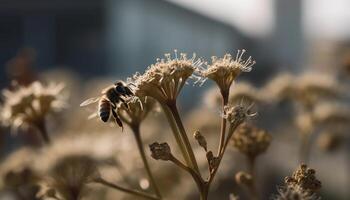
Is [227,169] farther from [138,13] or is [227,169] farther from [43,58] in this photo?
[138,13]

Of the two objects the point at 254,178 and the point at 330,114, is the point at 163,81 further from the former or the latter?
the point at 330,114

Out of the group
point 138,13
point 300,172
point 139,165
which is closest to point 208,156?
point 300,172

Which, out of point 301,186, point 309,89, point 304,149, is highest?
point 301,186

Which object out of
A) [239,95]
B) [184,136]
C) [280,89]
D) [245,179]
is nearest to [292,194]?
[184,136]

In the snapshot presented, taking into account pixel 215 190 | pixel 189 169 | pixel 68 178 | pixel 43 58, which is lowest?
pixel 43 58

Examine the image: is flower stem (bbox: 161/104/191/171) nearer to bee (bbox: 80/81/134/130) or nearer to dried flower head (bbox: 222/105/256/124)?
dried flower head (bbox: 222/105/256/124)

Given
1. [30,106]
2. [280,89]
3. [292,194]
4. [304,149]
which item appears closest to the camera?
[292,194]

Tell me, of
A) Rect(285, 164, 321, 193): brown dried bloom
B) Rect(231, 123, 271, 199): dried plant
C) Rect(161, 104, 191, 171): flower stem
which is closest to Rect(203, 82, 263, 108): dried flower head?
Rect(231, 123, 271, 199): dried plant
